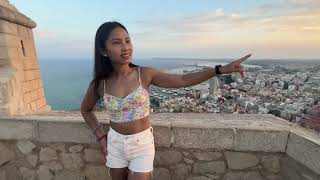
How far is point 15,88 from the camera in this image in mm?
4027

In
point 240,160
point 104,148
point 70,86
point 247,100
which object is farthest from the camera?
Result: point 70,86

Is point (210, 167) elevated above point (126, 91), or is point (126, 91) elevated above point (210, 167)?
point (126, 91)

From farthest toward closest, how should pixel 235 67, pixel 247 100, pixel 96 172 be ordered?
pixel 247 100, pixel 96 172, pixel 235 67

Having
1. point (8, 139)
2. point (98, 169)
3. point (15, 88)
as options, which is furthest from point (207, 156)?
point (15, 88)

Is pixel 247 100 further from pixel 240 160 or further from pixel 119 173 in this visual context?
pixel 119 173

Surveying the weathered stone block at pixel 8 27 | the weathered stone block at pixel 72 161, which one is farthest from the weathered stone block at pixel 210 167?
the weathered stone block at pixel 8 27

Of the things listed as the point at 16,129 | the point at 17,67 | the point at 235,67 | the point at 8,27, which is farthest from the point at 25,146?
the point at 235,67

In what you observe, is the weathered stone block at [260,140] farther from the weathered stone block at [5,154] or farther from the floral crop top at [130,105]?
the weathered stone block at [5,154]

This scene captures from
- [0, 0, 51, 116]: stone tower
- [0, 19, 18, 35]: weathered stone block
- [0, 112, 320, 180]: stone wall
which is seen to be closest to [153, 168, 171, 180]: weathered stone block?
[0, 112, 320, 180]: stone wall

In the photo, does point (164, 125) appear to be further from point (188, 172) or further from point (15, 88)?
point (15, 88)

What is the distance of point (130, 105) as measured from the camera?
2396 mm

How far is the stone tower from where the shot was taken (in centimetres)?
384

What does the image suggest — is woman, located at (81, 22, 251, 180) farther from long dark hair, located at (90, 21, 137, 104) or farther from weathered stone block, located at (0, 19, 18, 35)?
weathered stone block, located at (0, 19, 18, 35)

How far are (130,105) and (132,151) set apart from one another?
368 millimetres
